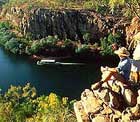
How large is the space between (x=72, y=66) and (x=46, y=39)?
56.1 feet

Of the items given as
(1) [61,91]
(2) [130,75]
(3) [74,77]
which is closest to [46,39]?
(3) [74,77]

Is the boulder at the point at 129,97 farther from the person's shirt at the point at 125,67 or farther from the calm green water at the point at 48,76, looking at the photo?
the calm green water at the point at 48,76

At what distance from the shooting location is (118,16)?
289 ft

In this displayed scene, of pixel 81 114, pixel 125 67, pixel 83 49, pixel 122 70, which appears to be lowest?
pixel 83 49

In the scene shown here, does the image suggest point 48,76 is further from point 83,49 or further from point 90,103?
point 90,103

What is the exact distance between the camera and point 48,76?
218 feet

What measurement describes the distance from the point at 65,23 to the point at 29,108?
173ft

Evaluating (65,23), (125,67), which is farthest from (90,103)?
(65,23)

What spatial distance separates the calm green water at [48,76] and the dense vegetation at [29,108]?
37.7ft

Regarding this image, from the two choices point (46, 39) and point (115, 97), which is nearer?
point (115, 97)

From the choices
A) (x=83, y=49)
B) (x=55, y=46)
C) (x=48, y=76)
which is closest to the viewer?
(x=48, y=76)

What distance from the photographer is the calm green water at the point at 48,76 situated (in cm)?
5862

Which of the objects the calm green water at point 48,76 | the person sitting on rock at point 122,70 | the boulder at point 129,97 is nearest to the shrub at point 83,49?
the calm green water at point 48,76

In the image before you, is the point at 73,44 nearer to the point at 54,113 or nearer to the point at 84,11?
the point at 84,11
